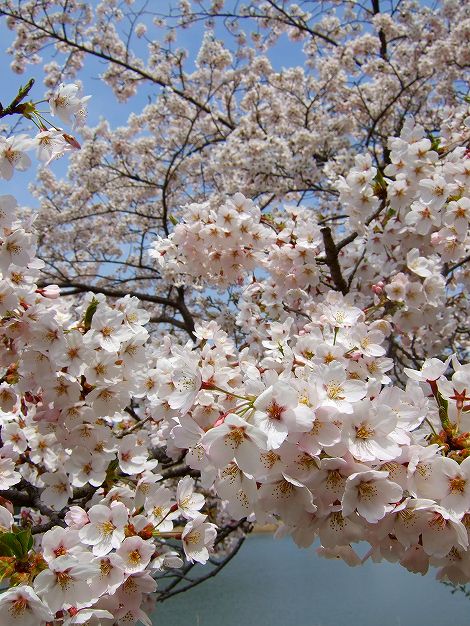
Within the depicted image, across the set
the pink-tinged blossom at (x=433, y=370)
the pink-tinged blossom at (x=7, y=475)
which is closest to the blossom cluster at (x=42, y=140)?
the pink-tinged blossom at (x=7, y=475)

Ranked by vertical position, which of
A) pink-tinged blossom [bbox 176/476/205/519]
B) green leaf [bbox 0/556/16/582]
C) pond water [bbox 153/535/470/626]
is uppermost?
pink-tinged blossom [bbox 176/476/205/519]

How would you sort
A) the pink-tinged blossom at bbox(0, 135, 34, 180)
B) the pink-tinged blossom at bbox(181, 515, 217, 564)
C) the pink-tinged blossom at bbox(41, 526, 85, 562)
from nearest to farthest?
the pink-tinged blossom at bbox(41, 526, 85, 562) < the pink-tinged blossom at bbox(181, 515, 217, 564) < the pink-tinged blossom at bbox(0, 135, 34, 180)

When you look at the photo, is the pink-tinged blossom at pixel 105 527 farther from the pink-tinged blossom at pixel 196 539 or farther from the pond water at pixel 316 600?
the pond water at pixel 316 600

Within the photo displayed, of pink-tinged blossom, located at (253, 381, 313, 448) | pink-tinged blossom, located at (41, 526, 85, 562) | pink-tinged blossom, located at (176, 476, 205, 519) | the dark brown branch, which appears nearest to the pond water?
the dark brown branch

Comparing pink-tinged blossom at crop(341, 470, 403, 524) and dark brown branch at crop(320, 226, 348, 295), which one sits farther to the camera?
dark brown branch at crop(320, 226, 348, 295)

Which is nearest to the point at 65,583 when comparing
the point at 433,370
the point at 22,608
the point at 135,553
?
the point at 22,608

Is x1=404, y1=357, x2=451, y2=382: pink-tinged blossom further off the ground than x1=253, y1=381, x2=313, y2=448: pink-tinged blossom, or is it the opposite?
x1=404, y1=357, x2=451, y2=382: pink-tinged blossom

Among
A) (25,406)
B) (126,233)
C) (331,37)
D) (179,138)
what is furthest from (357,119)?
(25,406)

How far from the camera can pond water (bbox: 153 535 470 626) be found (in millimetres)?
13289

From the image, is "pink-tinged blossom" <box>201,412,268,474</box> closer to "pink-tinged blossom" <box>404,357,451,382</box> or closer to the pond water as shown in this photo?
"pink-tinged blossom" <box>404,357,451,382</box>

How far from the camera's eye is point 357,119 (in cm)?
762

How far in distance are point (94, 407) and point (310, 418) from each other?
1.09 meters

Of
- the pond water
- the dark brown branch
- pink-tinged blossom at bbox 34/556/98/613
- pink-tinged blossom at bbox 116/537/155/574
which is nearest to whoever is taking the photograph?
pink-tinged blossom at bbox 34/556/98/613

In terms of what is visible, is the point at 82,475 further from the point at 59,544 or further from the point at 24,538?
the point at 24,538
